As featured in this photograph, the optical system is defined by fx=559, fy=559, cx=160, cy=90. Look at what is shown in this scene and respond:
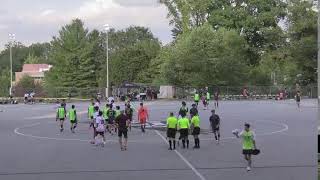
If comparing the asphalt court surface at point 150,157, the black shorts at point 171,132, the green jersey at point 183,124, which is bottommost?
the asphalt court surface at point 150,157

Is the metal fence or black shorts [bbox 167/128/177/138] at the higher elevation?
the metal fence

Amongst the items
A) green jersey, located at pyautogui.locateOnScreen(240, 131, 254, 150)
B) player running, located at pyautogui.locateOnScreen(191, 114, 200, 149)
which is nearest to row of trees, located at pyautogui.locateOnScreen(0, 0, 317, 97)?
player running, located at pyautogui.locateOnScreen(191, 114, 200, 149)

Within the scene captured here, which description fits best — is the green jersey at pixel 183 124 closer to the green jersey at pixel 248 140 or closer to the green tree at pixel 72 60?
the green jersey at pixel 248 140

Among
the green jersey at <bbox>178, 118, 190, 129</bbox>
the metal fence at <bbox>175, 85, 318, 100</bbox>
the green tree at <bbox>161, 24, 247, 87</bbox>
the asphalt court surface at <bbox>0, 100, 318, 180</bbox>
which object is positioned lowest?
the asphalt court surface at <bbox>0, 100, 318, 180</bbox>

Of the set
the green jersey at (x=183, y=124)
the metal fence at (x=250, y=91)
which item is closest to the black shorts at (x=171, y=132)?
the green jersey at (x=183, y=124)

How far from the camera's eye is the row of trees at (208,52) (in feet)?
220

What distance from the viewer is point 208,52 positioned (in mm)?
68250

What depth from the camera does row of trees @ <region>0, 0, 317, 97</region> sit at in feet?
220

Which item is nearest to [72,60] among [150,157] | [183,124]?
[183,124]

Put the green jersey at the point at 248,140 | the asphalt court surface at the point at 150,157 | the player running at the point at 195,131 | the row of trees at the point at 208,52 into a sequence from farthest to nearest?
the row of trees at the point at 208,52 → the player running at the point at 195,131 → the green jersey at the point at 248,140 → the asphalt court surface at the point at 150,157

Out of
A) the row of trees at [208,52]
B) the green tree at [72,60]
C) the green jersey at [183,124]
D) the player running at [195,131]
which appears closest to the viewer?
the green jersey at [183,124]

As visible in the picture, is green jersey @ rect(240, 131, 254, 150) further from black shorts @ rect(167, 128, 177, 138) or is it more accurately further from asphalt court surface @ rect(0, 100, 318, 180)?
black shorts @ rect(167, 128, 177, 138)

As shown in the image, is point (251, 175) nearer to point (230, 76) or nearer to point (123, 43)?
point (230, 76)

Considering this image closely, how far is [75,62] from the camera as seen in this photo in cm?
8456
